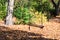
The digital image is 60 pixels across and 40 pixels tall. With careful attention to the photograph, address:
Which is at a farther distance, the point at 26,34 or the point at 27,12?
the point at 27,12

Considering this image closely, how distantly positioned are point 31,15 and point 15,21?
113 centimetres

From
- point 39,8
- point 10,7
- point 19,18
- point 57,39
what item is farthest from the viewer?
point 39,8

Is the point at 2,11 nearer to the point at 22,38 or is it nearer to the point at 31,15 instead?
the point at 31,15

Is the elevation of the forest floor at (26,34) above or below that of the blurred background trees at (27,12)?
below

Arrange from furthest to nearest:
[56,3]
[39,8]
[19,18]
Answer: [56,3]
[39,8]
[19,18]

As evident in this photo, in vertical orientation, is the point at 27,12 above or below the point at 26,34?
above

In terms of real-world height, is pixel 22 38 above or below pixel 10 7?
below

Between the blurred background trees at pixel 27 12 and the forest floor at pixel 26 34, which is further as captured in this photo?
the blurred background trees at pixel 27 12

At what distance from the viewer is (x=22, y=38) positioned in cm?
940

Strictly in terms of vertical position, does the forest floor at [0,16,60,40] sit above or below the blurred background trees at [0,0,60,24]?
below

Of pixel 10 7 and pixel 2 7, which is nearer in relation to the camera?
pixel 10 7

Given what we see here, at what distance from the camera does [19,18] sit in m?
15.2

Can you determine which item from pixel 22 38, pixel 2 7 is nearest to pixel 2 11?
pixel 2 7

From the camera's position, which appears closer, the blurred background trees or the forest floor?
the forest floor
